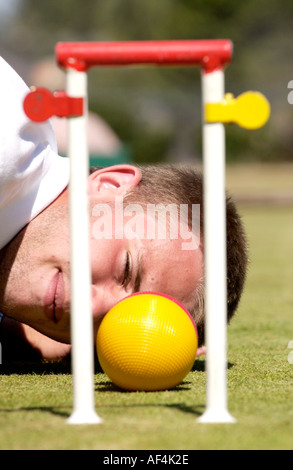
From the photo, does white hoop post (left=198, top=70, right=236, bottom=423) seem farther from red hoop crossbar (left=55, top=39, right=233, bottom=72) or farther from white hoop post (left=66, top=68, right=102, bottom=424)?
white hoop post (left=66, top=68, right=102, bottom=424)

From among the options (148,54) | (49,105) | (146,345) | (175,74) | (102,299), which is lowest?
(146,345)

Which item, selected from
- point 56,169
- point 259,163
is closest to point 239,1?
point 259,163

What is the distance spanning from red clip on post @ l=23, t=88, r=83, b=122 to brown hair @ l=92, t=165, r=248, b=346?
0.81 metres

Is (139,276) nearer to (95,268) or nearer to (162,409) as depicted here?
(95,268)

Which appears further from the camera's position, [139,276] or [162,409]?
[139,276]

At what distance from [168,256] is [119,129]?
25.3 m

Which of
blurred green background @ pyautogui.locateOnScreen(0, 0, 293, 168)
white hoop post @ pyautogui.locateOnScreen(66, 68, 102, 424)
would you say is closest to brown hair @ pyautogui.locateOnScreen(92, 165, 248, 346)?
white hoop post @ pyautogui.locateOnScreen(66, 68, 102, 424)

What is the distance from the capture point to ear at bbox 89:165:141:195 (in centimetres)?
288

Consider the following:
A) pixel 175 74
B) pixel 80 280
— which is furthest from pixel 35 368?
pixel 175 74

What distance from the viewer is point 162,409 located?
2.12 meters

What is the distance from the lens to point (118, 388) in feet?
8.21

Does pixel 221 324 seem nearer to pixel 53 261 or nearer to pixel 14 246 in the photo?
pixel 53 261

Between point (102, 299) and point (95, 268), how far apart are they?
114mm

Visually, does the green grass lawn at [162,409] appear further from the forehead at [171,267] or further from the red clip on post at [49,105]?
the red clip on post at [49,105]
